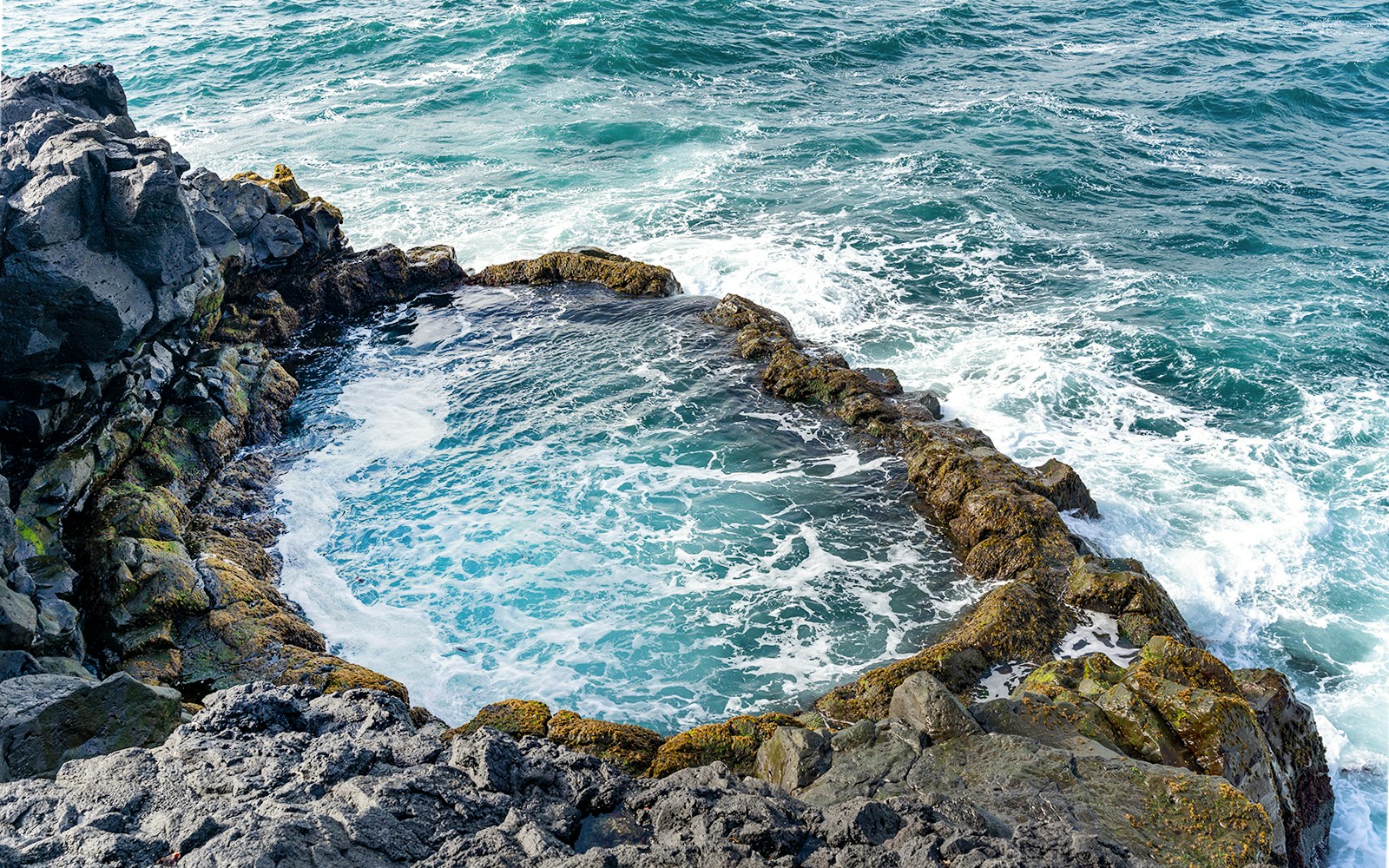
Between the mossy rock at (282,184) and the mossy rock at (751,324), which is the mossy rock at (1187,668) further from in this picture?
the mossy rock at (282,184)

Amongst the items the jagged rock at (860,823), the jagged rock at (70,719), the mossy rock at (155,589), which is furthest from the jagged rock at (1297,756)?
the mossy rock at (155,589)

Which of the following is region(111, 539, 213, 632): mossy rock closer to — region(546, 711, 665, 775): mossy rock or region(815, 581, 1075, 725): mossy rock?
region(546, 711, 665, 775): mossy rock

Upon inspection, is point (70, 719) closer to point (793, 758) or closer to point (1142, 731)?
point (793, 758)

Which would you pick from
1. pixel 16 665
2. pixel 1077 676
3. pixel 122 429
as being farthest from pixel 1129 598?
pixel 122 429

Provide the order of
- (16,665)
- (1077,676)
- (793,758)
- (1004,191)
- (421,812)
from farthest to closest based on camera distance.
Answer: (1004,191) → (1077,676) → (16,665) → (793,758) → (421,812)

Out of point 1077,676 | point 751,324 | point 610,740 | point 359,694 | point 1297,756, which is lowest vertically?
A: point 1297,756

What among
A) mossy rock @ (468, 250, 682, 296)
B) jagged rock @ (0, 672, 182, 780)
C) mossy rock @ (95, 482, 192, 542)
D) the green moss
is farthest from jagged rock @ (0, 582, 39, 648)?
mossy rock @ (468, 250, 682, 296)
